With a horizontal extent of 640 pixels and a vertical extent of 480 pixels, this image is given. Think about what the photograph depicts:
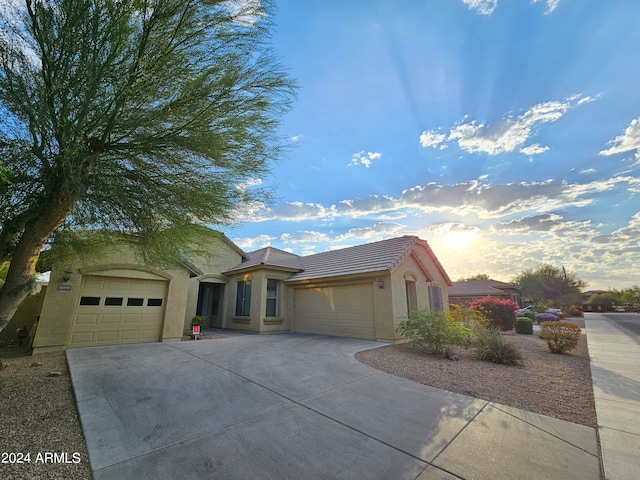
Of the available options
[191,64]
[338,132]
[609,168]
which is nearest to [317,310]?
[338,132]

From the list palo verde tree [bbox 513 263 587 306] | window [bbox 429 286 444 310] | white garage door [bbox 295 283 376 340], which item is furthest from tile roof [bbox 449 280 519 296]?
white garage door [bbox 295 283 376 340]

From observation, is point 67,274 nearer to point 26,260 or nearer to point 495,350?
point 26,260

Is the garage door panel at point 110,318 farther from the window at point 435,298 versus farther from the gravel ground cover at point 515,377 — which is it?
the window at point 435,298

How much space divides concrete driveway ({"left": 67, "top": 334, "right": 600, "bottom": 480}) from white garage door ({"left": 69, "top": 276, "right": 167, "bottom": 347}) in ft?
13.5

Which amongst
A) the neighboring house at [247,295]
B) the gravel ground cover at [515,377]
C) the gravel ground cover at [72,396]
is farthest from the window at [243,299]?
the gravel ground cover at [515,377]

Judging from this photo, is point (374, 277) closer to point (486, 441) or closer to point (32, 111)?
point (486, 441)

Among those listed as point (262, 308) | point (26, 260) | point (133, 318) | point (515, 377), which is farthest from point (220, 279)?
point (515, 377)

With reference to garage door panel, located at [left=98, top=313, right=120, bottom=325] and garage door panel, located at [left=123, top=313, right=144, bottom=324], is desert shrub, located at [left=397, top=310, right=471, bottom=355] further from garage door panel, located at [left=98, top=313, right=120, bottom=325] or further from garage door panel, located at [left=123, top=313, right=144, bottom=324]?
garage door panel, located at [left=98, top=313, right=120, bottom=325]

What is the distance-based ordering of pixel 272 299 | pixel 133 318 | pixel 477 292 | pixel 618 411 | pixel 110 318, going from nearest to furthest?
pixel 618 411, pixel 110 318, pixel 133 318, pixel 272 299, pixel 477 292

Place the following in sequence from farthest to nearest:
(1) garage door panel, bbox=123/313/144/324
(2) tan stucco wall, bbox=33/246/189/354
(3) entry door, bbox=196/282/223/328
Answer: (3) entry door, bbox=196/282/223/328 → (1) garage door panel, bbox=123/313/144/324 → (2) tan stucco wall, bbox=33/246/189/354

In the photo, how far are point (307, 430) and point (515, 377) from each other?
5233 millimetres

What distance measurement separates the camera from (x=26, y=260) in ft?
13.8

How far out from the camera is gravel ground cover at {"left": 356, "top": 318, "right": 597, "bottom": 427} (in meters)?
4.23

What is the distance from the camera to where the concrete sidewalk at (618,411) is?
8.71 ft
